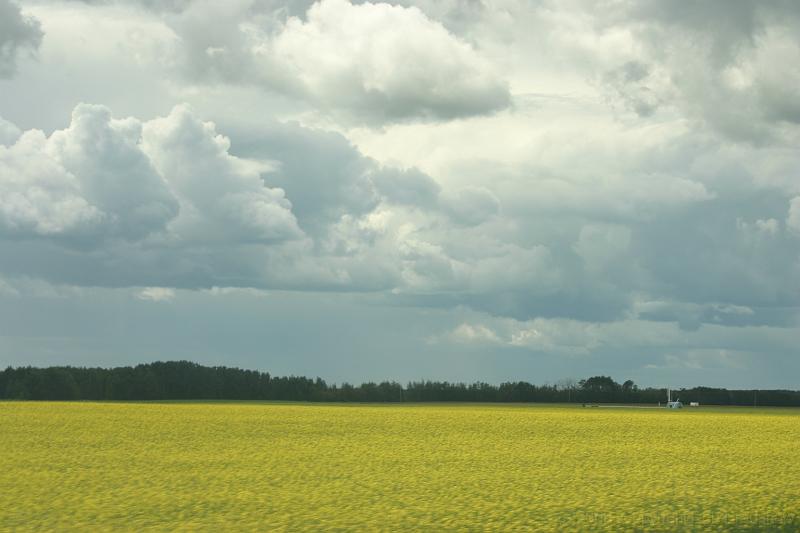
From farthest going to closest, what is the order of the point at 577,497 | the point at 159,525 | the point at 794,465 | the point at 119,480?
the point at 794,465 → the point at 119,480 → the point at 577,497 → the point at 159,525

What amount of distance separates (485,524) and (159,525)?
9726mm

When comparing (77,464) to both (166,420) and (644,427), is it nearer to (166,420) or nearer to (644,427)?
(166,420)

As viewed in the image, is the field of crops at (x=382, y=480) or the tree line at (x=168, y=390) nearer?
the field of crops at (x=382, y=480)

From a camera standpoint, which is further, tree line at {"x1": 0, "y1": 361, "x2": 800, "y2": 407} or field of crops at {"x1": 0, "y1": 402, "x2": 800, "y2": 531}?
tree line at {"x1": 0, "y1": 361, "x2": 800, "y2": 407}

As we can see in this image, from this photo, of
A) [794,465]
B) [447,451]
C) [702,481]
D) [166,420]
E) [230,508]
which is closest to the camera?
[230,508]

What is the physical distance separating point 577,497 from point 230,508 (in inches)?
503

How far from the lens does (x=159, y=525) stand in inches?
1017

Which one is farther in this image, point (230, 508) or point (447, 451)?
point (447, 451)

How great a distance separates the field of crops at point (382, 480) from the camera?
91.1 feet

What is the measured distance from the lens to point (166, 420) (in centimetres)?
7481

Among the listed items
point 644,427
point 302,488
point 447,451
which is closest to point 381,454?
point 447,451

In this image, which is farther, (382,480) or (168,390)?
(168,390)

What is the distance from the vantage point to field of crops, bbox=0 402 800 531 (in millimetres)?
27781

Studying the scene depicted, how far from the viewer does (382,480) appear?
36.7 m
